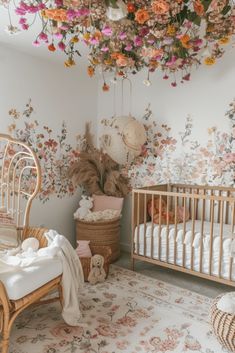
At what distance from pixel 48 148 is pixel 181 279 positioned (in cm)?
190

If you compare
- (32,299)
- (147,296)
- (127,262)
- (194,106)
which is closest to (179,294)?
(147,296)

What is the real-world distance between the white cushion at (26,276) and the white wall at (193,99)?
5.96ft

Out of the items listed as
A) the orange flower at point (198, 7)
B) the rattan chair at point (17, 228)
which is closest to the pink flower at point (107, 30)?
the orange flower at point (198, 7)

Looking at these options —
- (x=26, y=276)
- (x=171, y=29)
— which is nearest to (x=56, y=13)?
(x=171, y=29)

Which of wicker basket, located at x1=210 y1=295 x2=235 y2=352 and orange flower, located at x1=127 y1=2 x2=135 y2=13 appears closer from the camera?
orange flower, located at x1=127 y1=2 x2=135 y2=13

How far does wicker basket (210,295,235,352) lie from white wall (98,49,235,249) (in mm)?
1760

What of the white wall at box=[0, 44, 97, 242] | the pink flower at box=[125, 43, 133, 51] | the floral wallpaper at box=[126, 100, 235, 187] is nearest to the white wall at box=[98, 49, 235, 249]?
the floral wallpaper at box=[126, 100, 235, 187]

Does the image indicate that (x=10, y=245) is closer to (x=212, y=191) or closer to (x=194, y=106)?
(x=212, y=191)

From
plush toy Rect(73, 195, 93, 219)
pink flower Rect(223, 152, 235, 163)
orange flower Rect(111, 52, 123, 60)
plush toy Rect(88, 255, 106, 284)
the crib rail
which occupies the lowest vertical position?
plush toy Rect(88, 255, 106, 284)

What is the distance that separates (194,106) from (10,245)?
2.18 m

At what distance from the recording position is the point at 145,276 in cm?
274

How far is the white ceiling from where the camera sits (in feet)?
7.23

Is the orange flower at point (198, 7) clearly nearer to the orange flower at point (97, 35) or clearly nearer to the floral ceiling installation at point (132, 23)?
the floral ceiling installation at point (132, 23)

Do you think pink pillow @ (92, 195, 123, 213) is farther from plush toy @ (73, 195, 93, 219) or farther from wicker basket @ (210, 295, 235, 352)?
wicker basket @ (210, 295, 235, 352)
